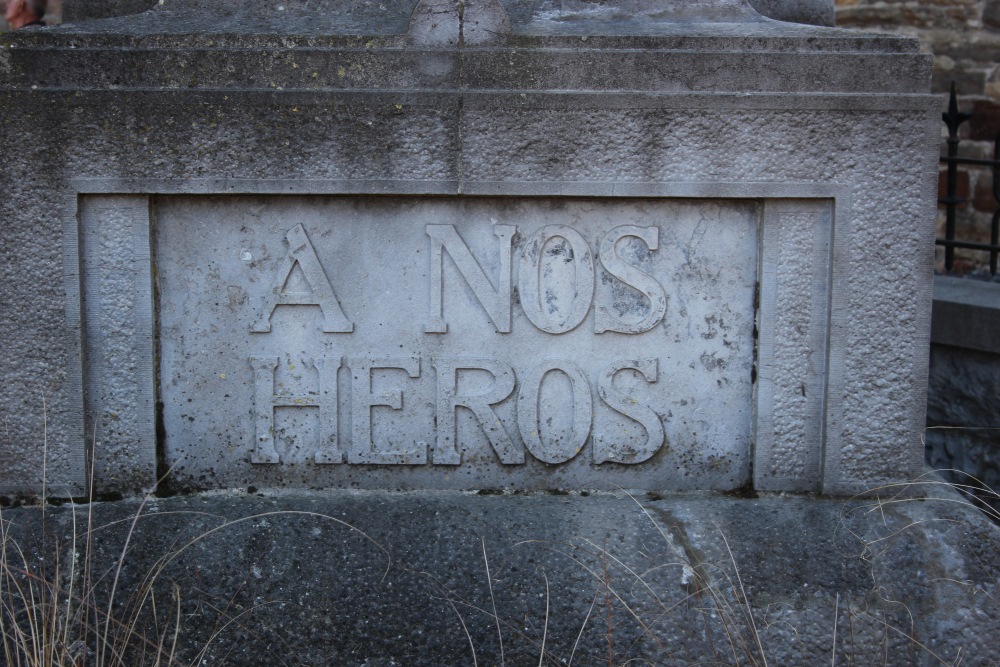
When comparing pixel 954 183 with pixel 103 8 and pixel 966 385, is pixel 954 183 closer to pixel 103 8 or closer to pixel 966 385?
pixel 966 385

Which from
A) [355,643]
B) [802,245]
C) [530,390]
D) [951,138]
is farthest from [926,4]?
[355,643]

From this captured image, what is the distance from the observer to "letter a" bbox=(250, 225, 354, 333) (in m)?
2.62

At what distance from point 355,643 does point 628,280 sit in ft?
3.44

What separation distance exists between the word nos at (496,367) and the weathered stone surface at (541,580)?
0.16 metres

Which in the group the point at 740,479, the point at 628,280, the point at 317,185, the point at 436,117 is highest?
Answer: the point at 436,117

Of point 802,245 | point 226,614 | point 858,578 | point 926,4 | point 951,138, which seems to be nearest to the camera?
point 226,614

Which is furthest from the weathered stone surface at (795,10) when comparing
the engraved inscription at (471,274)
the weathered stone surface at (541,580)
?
the weathered stone surface at (541,580)

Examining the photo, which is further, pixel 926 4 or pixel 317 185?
pixel 926 4

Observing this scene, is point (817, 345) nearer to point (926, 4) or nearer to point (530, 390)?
point (530, 390)

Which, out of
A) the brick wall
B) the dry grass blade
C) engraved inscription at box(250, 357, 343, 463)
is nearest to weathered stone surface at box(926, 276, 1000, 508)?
the dry grass blade

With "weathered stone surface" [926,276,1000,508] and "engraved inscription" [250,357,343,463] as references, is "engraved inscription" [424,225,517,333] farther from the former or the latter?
"weathered stone surface" [926,276,1000,508]

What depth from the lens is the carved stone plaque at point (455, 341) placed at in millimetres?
2629

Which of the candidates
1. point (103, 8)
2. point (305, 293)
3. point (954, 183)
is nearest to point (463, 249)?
point (305, 293)

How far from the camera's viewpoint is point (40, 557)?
8.02 feet
